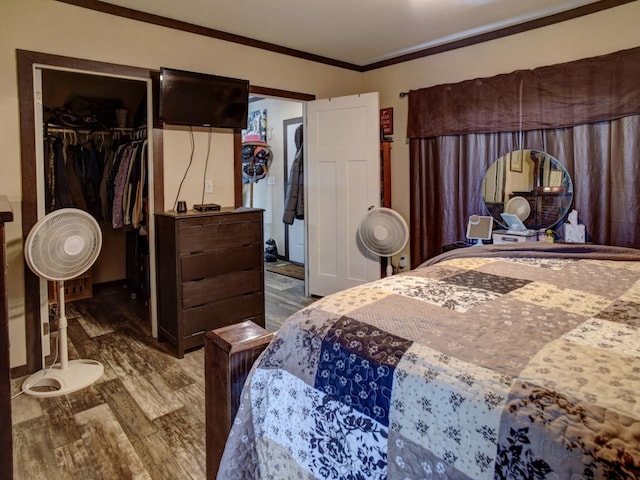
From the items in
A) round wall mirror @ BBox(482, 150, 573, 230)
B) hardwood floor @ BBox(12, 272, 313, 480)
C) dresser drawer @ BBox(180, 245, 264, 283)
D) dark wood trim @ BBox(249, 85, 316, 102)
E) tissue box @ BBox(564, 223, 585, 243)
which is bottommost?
hardwood floor @ BBox(12, 272, 313, 480)

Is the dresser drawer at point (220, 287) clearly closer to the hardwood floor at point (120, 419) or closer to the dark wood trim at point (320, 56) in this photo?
the hardwood floor at point (120, 419)

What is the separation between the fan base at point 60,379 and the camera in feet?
7.85

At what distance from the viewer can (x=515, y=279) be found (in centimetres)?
146

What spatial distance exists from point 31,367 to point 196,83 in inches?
85.8

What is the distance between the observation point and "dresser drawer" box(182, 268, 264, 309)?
2.84m

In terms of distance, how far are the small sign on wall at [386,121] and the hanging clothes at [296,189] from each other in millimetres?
1133

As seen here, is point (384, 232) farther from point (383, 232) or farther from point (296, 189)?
point (296, 189)

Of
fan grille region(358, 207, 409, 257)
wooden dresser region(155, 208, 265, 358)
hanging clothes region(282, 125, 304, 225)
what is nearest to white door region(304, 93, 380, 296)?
fan grille region(358, 207, 409, 257)

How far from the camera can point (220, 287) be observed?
301cm

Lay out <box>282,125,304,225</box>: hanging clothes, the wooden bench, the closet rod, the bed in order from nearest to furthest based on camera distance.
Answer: the bed
the wooden bench
the closet rod
<box>282,125,304,225</box>: hanging clothes

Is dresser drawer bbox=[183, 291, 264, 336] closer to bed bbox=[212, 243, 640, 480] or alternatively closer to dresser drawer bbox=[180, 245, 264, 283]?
dresser drawer bbox=[180, 245, 264, 283]

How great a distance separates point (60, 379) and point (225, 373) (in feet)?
6.22

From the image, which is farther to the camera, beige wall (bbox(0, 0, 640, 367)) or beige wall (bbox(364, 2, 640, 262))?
beige wall (bbox(364, 2, 640, 262))

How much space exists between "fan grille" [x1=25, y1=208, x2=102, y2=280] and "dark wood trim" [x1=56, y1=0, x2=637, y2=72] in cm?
139
